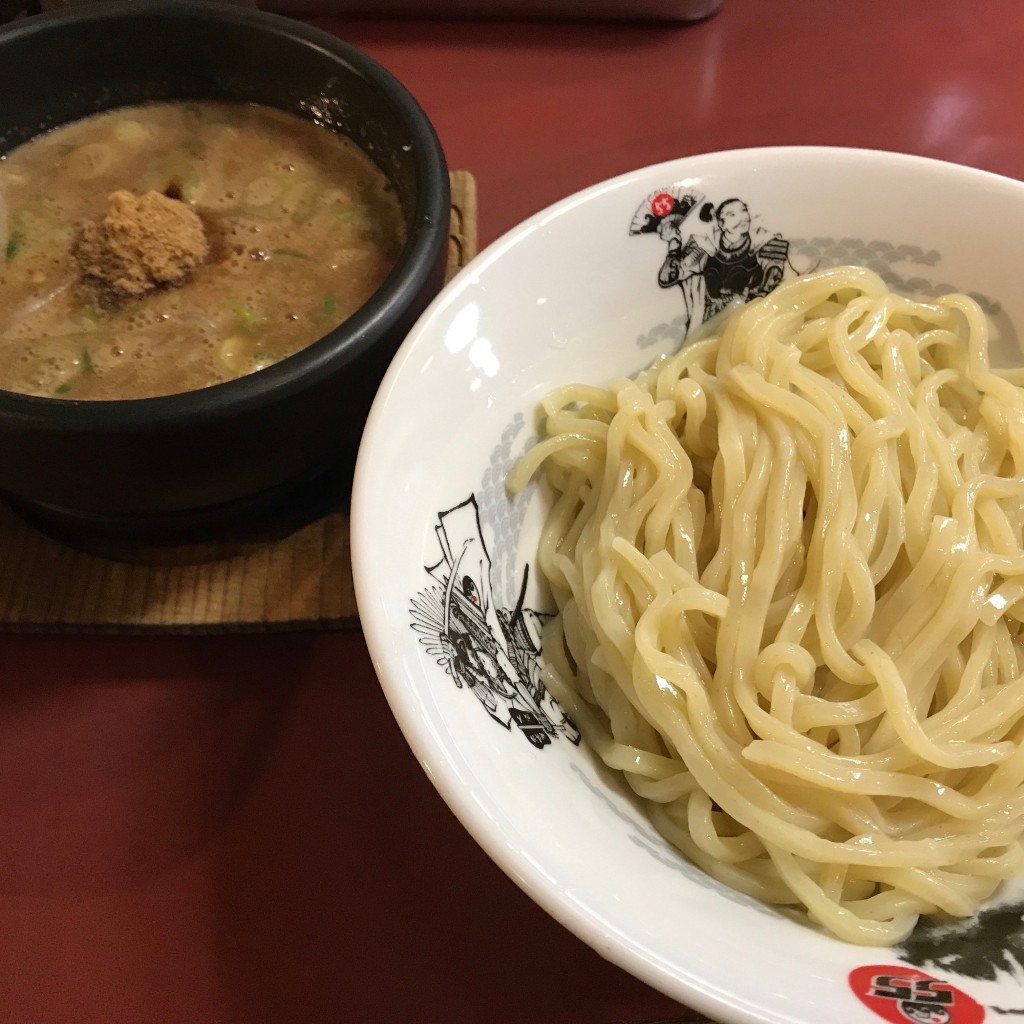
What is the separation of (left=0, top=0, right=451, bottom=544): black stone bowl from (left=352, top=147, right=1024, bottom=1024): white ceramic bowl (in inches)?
4.8

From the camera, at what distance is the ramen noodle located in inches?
33.3

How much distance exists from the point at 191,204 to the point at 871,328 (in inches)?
38.3

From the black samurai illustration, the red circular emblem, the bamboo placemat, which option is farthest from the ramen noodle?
the bamboo placemat

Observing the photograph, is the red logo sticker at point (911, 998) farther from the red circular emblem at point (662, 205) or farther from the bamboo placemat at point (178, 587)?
the red circular emblem at point (662, 205)

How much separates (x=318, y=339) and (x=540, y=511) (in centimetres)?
35

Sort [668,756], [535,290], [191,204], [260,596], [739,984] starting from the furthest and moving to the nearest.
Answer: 1. [191,204]
2. [260,596]
3. [535,290]
4. [668,756]
5. [739,984]

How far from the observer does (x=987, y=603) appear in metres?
0.93

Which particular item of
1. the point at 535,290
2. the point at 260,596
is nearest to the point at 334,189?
the point at 535,290

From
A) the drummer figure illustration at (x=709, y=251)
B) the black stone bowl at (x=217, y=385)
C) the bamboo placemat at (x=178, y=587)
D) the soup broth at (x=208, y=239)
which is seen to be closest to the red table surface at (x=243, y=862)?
the bamboo placemat at (x=178, y=587)

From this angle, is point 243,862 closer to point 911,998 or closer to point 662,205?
point 911,998

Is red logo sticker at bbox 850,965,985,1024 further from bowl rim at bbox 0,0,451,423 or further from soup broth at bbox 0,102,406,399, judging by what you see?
soup broth at bbox 0,102,406,399

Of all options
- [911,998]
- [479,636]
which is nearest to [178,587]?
[479,636]

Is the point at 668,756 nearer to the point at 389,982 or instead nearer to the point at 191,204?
the point at 389,982

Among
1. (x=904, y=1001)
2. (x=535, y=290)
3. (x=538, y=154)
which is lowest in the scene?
(x=904, y=1001)
